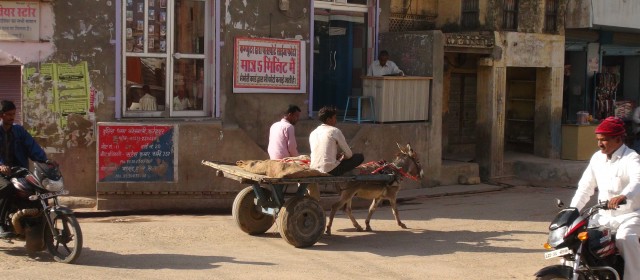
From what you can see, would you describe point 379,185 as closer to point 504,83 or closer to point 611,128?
point 611,128

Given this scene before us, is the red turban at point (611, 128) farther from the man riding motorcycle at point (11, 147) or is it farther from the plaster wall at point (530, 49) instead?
the plaster wall at point (530, 49)

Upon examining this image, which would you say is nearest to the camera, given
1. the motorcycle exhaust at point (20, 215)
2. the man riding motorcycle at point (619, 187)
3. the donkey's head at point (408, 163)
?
the man riding motorcycle at point (619, 187)

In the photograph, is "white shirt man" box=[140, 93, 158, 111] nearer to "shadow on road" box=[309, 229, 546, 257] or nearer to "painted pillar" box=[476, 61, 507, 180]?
"shadow on road" box=[309, 229, 546, 257]

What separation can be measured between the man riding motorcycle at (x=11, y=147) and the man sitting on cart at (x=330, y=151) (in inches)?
130

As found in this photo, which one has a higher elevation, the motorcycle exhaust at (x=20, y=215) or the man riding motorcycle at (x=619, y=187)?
the man riding motorcycle at (x=619, y=187)

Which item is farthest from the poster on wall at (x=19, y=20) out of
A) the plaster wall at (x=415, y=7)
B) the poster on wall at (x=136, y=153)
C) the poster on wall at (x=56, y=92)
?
the plaster wall at (x=415, y=7)

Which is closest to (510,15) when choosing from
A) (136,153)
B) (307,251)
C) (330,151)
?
(330,151)

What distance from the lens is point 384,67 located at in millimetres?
15258

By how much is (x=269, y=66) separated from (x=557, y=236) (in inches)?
333

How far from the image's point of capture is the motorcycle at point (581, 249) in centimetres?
623

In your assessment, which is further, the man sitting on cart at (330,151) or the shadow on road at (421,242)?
the man sitting on cart at (330,151)

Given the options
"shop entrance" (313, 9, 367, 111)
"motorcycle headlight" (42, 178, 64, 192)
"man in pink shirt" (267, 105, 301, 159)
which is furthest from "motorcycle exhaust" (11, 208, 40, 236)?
"shop entrance" (313, 9, 367, 111)

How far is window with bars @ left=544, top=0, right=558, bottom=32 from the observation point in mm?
18000

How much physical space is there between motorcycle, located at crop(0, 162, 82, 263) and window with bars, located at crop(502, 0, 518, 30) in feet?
37.5
